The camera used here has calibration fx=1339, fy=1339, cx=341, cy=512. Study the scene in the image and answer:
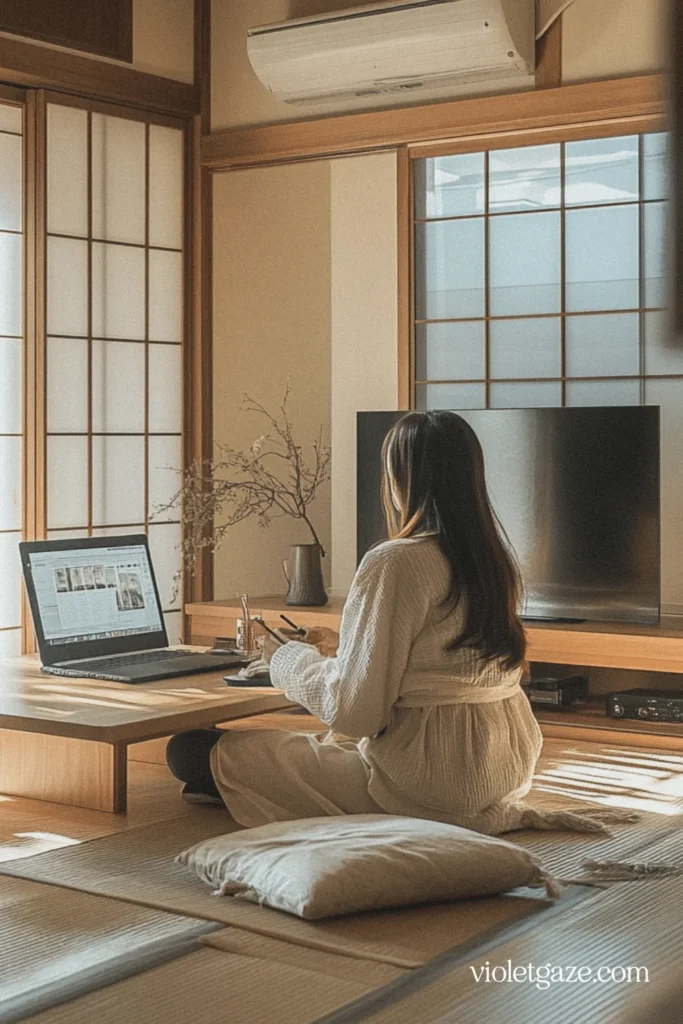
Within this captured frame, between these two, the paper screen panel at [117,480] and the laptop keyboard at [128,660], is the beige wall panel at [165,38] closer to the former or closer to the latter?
the paper screen panel at [117,480]

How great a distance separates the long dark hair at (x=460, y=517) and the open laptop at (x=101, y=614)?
952mm

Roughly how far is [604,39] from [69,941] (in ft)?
12.1

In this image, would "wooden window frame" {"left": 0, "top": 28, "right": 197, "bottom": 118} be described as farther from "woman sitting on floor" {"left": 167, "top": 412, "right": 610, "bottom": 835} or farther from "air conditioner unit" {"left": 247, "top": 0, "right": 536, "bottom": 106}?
"woman sitting on floor" {"left": 167, "top": 412, "right": 610, "bottom": 835}

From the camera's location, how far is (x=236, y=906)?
8.55ft

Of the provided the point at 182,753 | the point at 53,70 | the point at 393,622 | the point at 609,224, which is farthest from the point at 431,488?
the point at 53,70

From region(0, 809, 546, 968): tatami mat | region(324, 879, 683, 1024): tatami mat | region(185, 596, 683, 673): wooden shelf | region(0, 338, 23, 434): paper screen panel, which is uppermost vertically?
region(0, 338, 23, 434): paper screen panel

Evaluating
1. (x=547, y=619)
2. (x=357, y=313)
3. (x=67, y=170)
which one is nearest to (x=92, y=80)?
(x=67, y=170)

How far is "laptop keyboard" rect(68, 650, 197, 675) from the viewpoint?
3.51 metres

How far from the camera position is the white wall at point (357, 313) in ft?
17.5

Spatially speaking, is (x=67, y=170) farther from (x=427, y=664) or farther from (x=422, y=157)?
(x=427, y=664)

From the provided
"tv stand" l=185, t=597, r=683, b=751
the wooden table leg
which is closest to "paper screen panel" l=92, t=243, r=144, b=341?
"tv stand" l=185, t=597, r=683, b=751

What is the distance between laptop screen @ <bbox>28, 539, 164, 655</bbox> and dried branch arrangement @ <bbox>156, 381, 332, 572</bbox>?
1.65m

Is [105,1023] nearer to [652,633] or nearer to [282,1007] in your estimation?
[282,1007]

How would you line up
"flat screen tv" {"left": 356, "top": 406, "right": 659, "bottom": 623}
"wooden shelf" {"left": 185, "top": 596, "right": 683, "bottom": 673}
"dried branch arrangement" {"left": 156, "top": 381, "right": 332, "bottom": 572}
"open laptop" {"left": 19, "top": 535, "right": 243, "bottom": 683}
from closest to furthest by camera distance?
"open laptop" {"left": 19, "top": 535, "right": 243, "bottom": 683} < "wooden shelf" {"left": 185, "top": 596, "right": 683, "bottom": 673} < "flat screen tv" {"left": 356, "top": 406, "right": 659, "bottom": 623} < "dried branch arrangement" {"left": 156, "top": 381, "right": 332, "bottom": 572}
